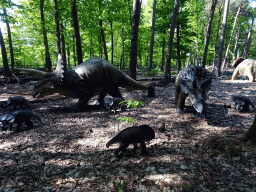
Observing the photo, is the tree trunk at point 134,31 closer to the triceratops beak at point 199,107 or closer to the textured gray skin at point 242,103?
the textured gray skin at point 242,103

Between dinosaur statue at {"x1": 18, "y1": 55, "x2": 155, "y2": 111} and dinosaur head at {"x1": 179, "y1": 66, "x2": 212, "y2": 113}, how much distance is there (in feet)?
9.15

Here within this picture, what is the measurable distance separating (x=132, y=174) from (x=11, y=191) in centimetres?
165

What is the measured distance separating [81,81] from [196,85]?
367 centimetres

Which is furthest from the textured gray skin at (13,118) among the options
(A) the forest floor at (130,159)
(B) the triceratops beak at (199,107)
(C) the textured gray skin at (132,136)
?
(B) the triceratops beak at (199,107)

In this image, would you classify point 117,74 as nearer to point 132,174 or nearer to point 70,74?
point 70,74

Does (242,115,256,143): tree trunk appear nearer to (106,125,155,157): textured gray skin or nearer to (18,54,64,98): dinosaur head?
(106,125,155,157): textured gray skin

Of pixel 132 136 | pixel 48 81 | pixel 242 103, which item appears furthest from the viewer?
pixel 48 81

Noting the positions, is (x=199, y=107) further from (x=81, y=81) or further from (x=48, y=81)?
(x=48, y=81)

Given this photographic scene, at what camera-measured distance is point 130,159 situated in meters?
2.70

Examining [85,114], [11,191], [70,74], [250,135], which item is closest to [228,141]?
[250,135]

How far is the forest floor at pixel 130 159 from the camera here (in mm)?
2148

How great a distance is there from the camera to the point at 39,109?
596 centimetres

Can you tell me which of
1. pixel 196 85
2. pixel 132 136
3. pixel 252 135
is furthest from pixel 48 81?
pixel 252 135

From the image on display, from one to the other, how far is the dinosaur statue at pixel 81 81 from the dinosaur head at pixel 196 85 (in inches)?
110
